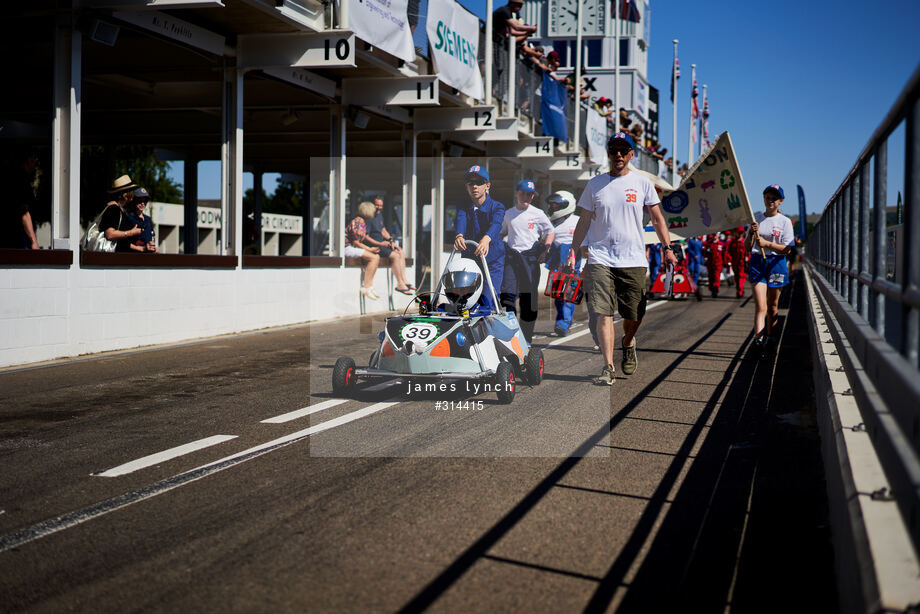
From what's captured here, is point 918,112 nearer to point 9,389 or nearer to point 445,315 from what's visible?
point 445,315

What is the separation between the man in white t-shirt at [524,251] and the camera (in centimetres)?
1020

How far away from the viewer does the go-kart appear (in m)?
7.32

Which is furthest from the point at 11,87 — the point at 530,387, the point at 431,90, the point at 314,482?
the point at 314,482

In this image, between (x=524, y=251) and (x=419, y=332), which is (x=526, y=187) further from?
(x=419, y=332)

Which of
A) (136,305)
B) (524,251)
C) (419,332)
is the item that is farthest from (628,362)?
(136,305)

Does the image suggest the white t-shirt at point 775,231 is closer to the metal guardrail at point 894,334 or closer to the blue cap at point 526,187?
the blue cap at point 526,187

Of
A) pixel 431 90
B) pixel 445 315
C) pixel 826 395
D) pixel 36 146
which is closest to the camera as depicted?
pixel 826 395

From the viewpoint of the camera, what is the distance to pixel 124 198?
40.2 ft

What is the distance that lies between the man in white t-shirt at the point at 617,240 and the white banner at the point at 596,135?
2217 centimetres

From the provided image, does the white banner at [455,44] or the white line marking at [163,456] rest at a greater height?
the white banner at [455,44]

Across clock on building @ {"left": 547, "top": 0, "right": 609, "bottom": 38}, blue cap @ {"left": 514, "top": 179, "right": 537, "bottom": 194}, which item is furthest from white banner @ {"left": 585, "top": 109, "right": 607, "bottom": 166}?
clock on building @ {"left": 547, "top": 0, "right": 609, "bottom": 38}

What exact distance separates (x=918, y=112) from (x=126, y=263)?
9.67m

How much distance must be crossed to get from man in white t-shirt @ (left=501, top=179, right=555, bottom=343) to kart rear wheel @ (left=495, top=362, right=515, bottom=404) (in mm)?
2635

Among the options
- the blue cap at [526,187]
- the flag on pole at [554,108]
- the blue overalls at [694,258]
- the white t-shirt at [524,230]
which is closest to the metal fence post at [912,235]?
the white t-shirt at [524,230]
